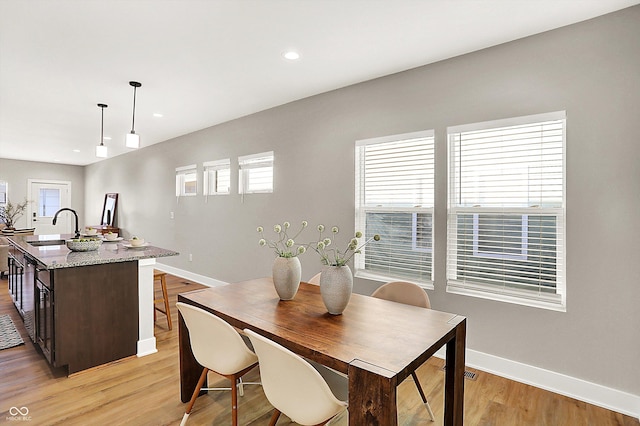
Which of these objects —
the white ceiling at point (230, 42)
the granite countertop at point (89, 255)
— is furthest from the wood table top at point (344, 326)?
the white ceiling at point (230, 42)

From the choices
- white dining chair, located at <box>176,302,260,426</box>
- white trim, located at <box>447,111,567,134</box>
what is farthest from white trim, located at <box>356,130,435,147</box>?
white dining chair, located at <box>176,302,260,426</box>

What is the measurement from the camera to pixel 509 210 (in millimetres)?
2592

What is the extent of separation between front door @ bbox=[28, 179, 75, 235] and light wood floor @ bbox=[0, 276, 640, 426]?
28.6 ft

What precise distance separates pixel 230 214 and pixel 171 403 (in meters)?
3.12

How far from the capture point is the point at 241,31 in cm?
247

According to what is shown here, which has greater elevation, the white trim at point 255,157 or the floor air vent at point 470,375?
the white trim at point 255,157

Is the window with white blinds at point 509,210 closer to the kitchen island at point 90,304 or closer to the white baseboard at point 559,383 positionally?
the white baseboard at point 559,383

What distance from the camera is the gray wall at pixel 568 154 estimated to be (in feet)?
7.10

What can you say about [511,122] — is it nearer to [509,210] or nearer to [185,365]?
[509,210]

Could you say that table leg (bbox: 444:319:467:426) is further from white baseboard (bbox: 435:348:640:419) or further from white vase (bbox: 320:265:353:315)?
white baseboard (bbox: 435:348:640:419)

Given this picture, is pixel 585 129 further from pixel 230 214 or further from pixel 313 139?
pixel 230 214

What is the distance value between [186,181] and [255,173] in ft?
6.38

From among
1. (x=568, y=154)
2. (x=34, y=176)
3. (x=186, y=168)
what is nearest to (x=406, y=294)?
(x=568, y=154)

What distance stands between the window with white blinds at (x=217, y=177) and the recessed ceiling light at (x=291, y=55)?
251 cm
